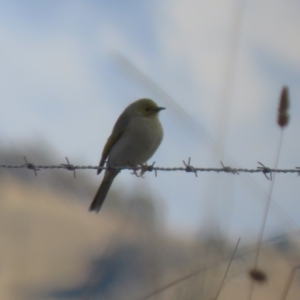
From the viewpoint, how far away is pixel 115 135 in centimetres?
530

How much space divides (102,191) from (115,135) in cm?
50

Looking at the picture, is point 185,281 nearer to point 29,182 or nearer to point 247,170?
point 247,170

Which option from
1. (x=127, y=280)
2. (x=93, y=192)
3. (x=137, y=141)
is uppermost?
(x=137, y=141)

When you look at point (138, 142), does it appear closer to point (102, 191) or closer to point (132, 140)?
point (132, 140)

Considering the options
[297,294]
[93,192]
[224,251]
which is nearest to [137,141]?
[93,192]

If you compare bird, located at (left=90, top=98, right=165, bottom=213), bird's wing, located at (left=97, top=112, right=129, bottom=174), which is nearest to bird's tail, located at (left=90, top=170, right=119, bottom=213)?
bird, located at (left=90, top=98, right=165, bottom=213)

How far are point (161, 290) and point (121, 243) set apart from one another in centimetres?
62

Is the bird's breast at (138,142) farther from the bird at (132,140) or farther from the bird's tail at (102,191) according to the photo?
the bird's tail at (102,191)

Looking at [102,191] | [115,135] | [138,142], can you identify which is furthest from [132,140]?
[102,191]

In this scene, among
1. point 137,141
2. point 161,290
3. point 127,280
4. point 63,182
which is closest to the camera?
point 161,290

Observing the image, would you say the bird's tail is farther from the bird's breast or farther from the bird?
the bird's breast

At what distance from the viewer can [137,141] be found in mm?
5008

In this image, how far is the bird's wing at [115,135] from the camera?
17.3ft

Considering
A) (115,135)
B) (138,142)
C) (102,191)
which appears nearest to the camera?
(138,142)
